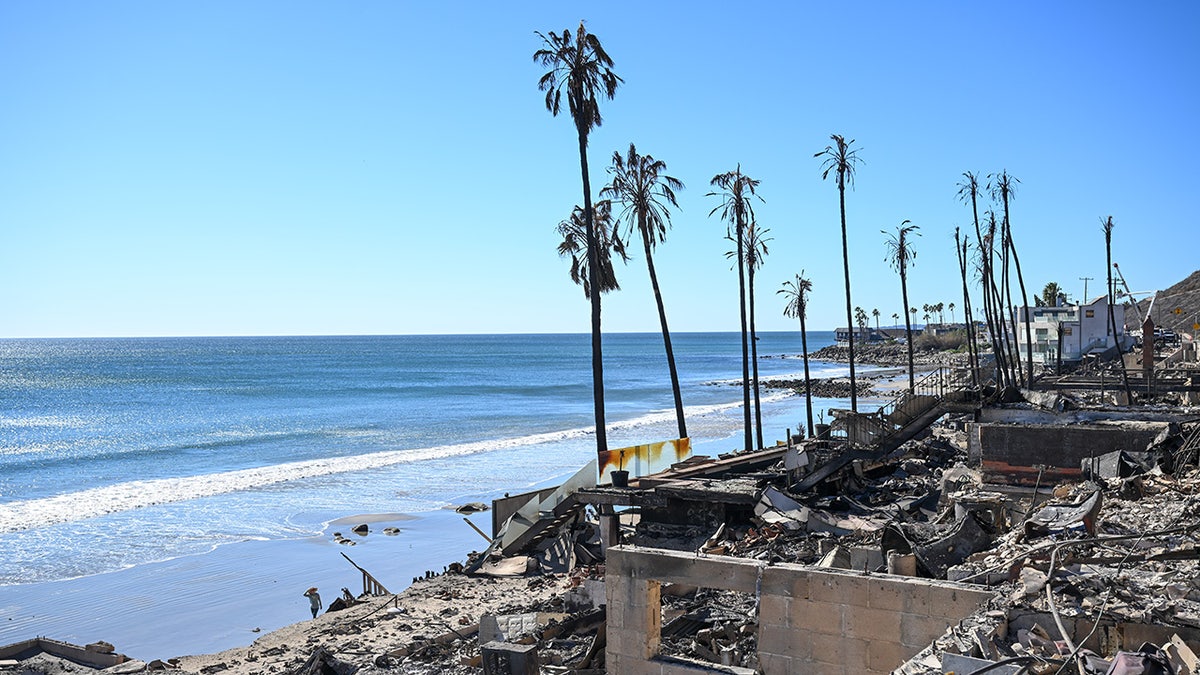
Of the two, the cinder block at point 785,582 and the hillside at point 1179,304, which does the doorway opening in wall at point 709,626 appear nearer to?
the cinder block at point 785,582

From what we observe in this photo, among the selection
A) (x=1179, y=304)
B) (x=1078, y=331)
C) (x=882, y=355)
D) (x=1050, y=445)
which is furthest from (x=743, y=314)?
(x=882, y=355)

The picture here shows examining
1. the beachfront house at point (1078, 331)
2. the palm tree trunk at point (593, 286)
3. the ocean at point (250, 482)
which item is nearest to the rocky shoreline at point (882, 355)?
the beachfront house at point (1078, 331)

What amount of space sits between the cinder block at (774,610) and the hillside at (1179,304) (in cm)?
9759

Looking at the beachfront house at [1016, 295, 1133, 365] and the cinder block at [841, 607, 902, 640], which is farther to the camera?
the beachfront house at [1016, 295, 1133, 365]

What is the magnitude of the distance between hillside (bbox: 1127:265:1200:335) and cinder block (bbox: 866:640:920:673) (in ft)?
320

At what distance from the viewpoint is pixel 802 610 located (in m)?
10.3

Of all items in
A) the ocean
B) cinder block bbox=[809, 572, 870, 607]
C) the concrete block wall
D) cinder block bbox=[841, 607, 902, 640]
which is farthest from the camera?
the ocean

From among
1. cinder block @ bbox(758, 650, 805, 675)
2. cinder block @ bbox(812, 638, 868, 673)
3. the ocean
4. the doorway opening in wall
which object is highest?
cinder block @ bbox(812, 638, 868, 673)

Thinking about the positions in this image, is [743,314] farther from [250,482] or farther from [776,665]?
[776,665]

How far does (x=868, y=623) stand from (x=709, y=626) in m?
4.39

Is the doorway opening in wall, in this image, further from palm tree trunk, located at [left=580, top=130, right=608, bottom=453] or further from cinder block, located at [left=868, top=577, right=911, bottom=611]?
palm tree trunk, located at [left=580, top=130, right=608, bottom=453]

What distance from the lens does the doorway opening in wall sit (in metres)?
12.3

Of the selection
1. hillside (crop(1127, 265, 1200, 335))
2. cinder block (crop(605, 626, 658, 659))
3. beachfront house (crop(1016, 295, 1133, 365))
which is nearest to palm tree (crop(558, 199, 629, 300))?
cinder block (crop(605, 626, 658, 659))

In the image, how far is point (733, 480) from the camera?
75.7ft
